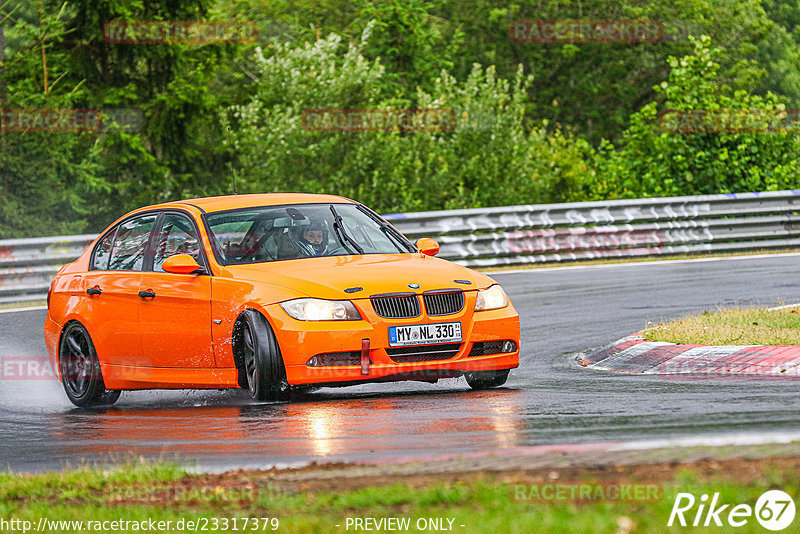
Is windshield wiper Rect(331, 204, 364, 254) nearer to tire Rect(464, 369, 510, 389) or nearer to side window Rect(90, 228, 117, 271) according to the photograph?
tire Rect(464, 369, 510, 389)

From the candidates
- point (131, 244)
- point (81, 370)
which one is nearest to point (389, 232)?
point (131, 244)

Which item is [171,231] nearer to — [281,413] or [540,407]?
[281,413]

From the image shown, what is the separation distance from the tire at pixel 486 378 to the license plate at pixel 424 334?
22.0 inches

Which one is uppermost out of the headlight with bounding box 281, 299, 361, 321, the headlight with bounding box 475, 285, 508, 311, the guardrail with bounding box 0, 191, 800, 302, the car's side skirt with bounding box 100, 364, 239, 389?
the headlight with bounding box 281, 299, 361, 321

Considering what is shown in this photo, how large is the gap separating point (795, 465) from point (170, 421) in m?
5.03

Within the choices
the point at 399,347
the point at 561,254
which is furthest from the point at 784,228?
the point at 399,347

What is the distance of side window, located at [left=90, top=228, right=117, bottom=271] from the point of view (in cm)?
1133

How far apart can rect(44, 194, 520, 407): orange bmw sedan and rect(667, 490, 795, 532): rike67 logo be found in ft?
14.6

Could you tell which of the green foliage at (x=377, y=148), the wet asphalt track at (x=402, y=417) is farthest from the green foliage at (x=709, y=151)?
the wet asphalt track at (x=402, y=417)

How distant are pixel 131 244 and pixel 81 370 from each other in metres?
1.11

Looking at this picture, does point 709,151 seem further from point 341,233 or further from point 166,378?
point 166,378

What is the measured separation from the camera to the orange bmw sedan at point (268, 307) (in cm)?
923

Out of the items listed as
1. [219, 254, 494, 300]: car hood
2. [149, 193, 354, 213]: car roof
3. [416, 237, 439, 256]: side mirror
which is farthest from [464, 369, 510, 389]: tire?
[149, 193, 354, 213]: car roof

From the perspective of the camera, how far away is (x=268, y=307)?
9.30 m
